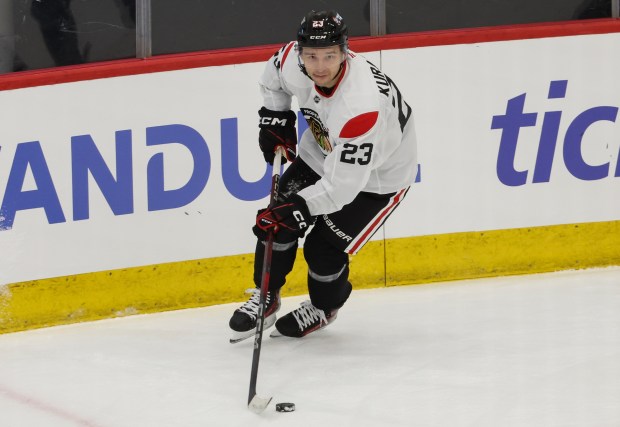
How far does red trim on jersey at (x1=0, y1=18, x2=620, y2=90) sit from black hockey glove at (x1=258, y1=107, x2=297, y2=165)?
557 millimetres

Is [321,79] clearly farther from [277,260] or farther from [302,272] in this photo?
[302,272]

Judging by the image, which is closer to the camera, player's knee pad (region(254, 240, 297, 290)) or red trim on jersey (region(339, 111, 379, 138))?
red trim on jersey (region(339, 111, 379, 138))

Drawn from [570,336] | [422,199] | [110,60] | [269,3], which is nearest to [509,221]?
[422,199]

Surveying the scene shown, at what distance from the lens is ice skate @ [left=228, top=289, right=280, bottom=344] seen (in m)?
3.68

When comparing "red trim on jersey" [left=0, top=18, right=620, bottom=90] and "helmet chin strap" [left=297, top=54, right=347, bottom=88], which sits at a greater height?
"red trim on jersey" [left=0, top=18, right=620, bottom=90]

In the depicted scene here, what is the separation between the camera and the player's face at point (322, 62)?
3.20m

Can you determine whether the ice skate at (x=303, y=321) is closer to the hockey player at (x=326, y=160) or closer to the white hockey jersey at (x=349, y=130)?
the hockey player at (x=326, y=160)

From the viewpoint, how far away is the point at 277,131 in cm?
368

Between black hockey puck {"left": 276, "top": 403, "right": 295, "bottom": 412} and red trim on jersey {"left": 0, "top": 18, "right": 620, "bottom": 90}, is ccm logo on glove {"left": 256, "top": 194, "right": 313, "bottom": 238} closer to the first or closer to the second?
black hockey puck {"left": 276, "top": 403, "right": 295, "bottom": 412}

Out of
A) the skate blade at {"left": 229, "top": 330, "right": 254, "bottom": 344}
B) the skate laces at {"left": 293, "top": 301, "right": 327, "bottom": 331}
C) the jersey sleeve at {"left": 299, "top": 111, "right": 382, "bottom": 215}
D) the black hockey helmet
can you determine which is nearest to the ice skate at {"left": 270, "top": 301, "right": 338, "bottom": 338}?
the skate laces at {"left": 293, "top": 301, "right": 327, "bottom": 331}

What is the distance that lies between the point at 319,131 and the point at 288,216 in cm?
→ 39

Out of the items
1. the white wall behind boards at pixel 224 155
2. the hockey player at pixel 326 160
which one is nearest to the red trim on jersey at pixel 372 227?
the hockey player at pixel 326 160

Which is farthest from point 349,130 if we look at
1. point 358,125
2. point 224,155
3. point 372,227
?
point 224,155

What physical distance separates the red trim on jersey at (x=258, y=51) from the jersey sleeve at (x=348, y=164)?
1.07 m
